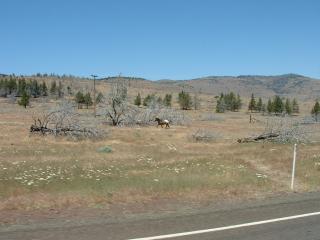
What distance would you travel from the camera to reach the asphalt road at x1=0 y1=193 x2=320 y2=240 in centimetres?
886

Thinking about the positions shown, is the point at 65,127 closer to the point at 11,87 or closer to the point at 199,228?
the point at 199,228

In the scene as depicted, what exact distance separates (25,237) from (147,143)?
2302cm

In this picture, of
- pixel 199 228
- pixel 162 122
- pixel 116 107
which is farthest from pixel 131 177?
pixel 116 107

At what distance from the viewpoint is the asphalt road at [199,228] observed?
886 cm

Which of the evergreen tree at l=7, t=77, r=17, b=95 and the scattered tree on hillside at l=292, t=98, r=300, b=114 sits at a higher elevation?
the evergreen tree at l=7, t=77, r=17, b=95

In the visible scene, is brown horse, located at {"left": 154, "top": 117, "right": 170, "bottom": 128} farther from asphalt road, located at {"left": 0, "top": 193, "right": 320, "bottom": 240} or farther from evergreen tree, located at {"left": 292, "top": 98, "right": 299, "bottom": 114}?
evergreen tree, located at {"left": 292, "top": 98, "right": 299, "bottom": 114}

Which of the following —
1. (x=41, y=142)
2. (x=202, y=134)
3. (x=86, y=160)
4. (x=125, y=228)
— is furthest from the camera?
(x=202, y=134)

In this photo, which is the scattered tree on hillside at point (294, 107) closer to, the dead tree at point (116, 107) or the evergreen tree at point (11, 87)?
the evergreen tree at point (11, 87)

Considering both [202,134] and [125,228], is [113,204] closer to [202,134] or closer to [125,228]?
[125,228]

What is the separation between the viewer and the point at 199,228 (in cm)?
955

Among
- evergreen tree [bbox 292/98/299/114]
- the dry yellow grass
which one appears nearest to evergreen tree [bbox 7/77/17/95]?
evergreen tree [bbox 292/98/299/114]

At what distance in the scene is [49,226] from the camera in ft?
31.2

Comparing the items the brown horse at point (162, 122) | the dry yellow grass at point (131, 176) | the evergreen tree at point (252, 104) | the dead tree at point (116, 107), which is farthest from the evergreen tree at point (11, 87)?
the dry yellow grass at point (131, 176)

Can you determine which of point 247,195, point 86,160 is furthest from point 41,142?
point 247,195
